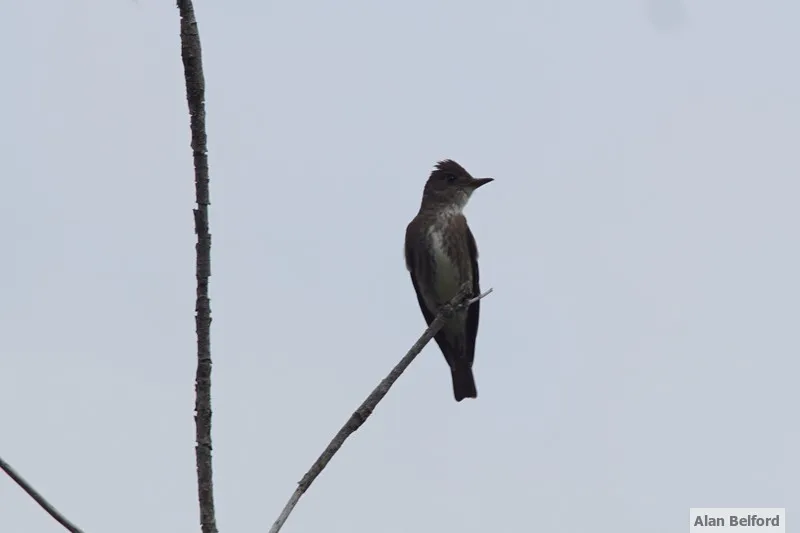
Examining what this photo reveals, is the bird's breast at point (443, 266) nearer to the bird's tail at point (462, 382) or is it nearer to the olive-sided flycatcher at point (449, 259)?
the olive-sided flycatcher at point (449, 259)

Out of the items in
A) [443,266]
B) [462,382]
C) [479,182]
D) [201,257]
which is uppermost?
[479,182]

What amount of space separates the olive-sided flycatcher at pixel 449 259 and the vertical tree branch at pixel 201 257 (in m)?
7.26

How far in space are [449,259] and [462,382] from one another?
1134 mm

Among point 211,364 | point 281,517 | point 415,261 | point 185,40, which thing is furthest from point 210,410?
point 415,261

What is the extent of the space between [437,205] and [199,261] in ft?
25.9

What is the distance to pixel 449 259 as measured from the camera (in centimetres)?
1003

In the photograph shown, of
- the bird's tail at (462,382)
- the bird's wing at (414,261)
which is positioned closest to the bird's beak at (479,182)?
the bird's wing at (414,261)

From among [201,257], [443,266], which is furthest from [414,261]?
[201,257]

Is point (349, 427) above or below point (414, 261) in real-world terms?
below

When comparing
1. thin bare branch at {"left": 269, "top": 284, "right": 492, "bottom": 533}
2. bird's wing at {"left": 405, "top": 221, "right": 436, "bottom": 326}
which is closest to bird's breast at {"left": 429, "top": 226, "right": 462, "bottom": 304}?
bird's wing at {"left": 405, "top": 221, "right": 436, "bottom": 326}

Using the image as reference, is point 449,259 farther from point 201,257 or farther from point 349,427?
point 201,257

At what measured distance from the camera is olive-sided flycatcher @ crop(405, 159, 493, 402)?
10.1 metres

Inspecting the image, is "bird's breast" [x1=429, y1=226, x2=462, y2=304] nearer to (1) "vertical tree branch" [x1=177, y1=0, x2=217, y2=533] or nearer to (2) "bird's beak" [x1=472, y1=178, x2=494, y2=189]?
(2) "bird's beak" [x1=472, y1=178, x2=494, y2=189]

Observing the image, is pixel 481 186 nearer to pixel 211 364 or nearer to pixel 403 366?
pixel 403 366
